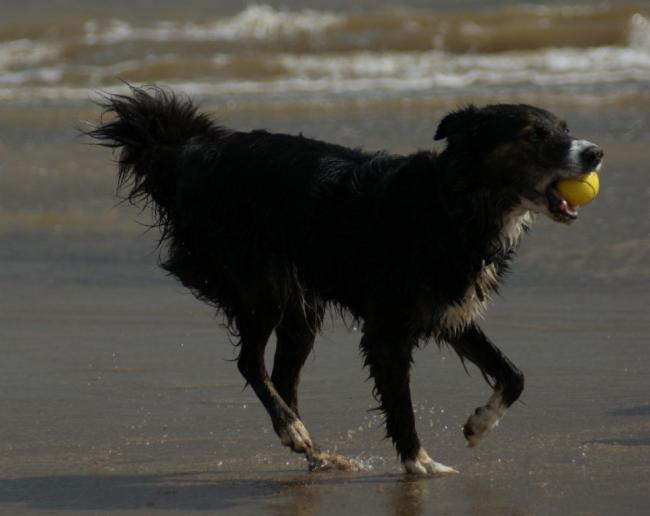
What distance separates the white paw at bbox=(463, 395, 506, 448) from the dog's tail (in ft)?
5.39

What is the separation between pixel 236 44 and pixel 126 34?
2.41m

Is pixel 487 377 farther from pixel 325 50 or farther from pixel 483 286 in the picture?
pixel 325 50

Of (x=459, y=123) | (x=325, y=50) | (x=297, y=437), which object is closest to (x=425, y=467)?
(x=297, y=437)

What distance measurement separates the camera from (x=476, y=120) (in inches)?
206

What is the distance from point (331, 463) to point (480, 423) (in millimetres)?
588

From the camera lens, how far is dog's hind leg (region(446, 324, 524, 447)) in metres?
5.29

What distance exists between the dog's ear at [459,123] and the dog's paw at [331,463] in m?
1.27

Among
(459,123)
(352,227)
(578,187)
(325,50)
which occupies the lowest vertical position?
(325,50)

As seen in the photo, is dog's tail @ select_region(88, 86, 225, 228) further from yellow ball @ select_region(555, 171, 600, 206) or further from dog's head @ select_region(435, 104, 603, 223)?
yellow ball @ select_region(555, 171, 600, 206)

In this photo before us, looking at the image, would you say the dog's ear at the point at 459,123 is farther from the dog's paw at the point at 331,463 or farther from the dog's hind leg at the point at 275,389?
the dog's paw at the point at 331,463

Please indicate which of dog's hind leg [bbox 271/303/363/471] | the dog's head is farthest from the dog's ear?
dog's hind leg [bbox 271/303/363/471]

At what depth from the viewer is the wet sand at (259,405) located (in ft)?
15.8

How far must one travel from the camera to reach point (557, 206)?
5.17 metres

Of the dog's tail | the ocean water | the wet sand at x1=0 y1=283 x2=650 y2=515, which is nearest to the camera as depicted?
the wet sand at x1=0 y1=283 x2=650 y2=515
